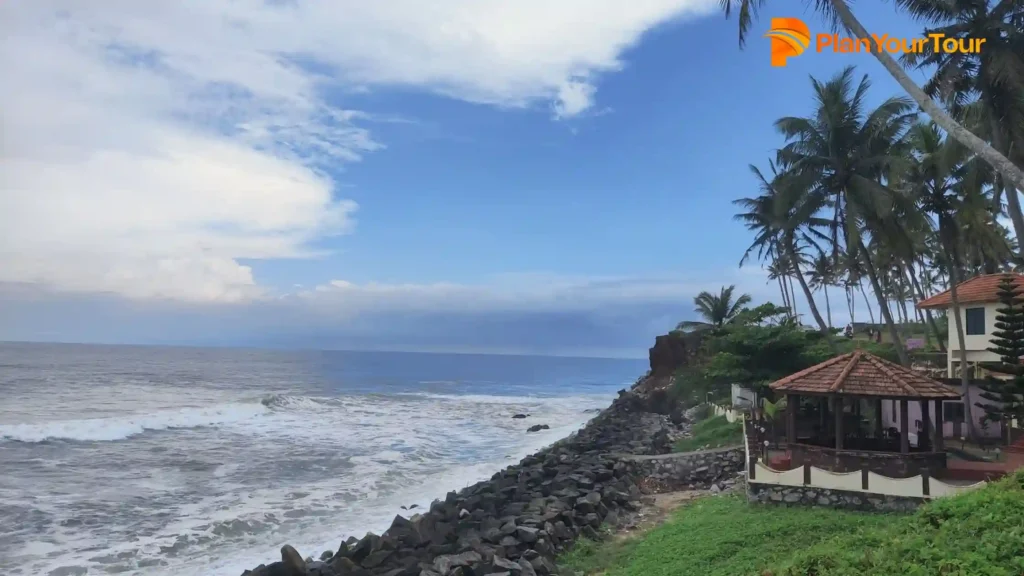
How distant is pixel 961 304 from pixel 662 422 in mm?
12888

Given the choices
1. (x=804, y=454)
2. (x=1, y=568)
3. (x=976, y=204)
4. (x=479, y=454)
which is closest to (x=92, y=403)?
(x=479, y=454)

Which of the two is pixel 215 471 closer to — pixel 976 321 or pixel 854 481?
pixel 854 481

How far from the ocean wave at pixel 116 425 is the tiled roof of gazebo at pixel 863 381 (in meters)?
26.5

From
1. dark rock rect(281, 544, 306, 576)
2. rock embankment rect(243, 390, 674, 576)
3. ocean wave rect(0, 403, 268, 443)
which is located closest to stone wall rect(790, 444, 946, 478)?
rock embankment rect(243, 390, 674, 576)

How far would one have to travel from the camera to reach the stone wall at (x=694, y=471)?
15469mm

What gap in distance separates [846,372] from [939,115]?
15.1 ft

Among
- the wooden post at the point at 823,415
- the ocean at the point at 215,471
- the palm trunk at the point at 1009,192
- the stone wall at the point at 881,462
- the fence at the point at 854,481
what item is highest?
the palm trunk at the point at 1009,192

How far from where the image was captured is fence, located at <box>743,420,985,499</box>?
10758 mm

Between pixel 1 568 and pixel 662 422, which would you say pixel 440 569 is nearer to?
pixel 1 568

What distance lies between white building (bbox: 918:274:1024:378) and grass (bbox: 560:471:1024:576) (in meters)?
10.6

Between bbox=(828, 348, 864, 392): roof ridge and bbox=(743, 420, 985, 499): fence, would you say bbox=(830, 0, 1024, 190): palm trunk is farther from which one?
bbox=(743, 420, 985, 499): fence

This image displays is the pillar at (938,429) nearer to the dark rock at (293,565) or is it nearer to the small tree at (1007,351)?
the small tree at (1007,351)

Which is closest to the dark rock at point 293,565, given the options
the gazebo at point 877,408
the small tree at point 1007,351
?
the gazebo at point 877,408

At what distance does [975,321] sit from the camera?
18.8 metres
